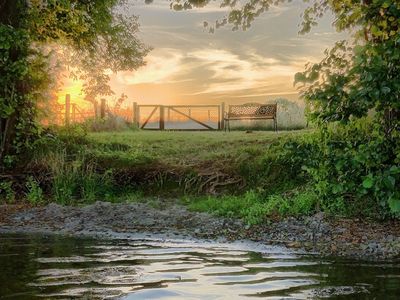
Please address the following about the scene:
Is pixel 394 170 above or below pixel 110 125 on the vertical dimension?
below

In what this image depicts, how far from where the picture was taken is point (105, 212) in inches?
501

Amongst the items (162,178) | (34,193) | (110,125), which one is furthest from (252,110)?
(34,193)

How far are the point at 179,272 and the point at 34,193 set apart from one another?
28.5 ft

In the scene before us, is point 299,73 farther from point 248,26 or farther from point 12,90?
point 12,90

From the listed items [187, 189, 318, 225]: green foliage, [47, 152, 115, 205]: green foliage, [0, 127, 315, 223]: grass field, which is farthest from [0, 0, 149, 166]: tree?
[187, 189, 318, 225]: green foliage

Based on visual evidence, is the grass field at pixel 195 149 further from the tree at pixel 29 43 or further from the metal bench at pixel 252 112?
the metal bench at pixel 252 112

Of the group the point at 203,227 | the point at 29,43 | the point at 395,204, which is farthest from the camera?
the point at 29,43

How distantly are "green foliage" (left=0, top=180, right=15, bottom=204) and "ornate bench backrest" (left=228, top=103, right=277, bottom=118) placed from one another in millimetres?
14828

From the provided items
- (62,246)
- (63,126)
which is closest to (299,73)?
(62,246)

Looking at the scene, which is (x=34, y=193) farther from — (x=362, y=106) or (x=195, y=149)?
(x=362, y=106)

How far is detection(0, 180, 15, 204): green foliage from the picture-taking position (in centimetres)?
1477

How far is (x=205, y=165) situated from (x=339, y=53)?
643 cm

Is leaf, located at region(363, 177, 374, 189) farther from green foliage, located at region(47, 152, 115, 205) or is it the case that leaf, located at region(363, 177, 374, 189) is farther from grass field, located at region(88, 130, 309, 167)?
green foliage, located at region(47, 152, 115, 205)

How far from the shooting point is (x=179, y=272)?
21.9 ft
